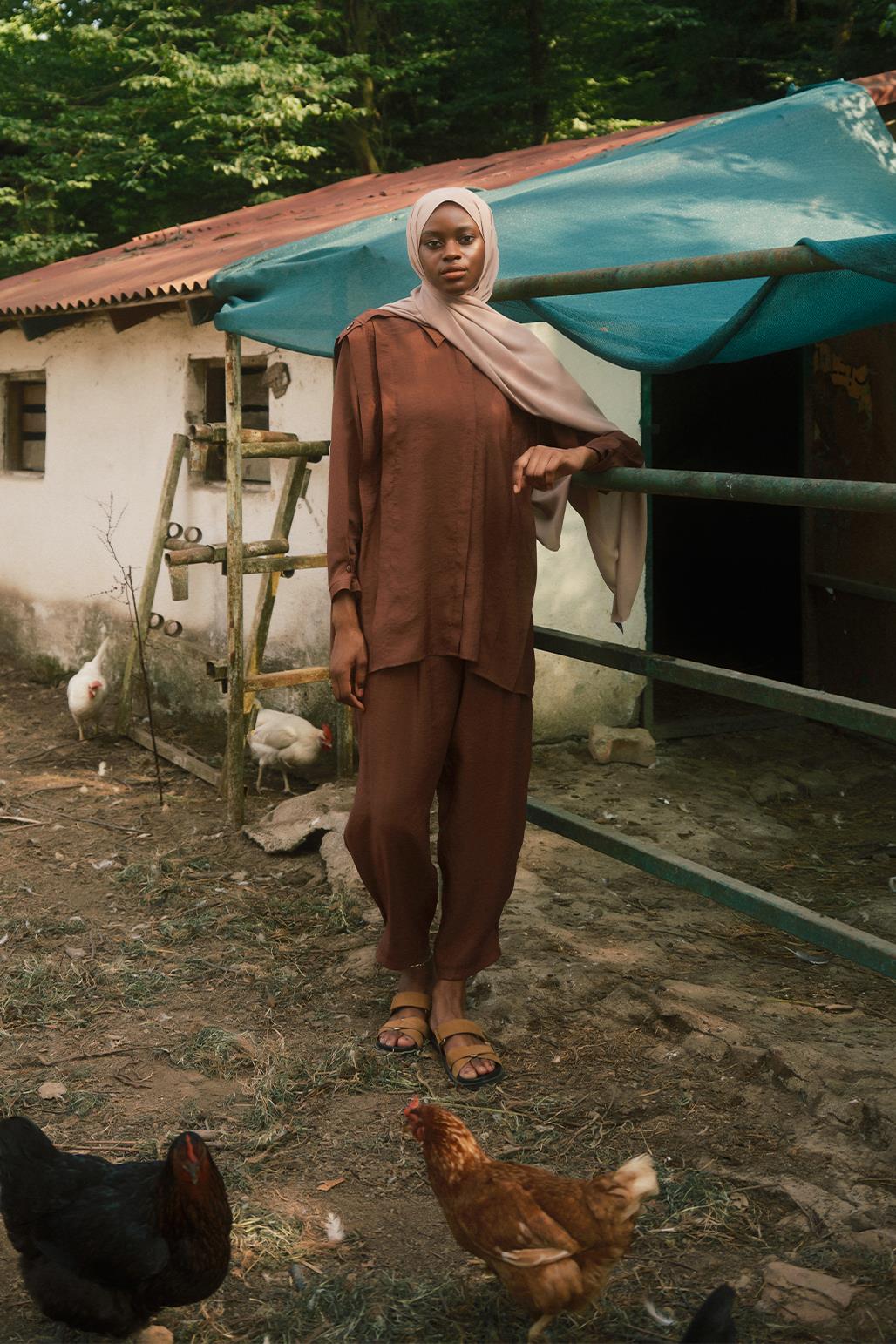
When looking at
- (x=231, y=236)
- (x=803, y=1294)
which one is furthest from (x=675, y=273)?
(x=231, y=236)

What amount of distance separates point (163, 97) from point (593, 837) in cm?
1209

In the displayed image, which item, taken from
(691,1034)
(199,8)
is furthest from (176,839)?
(199,8)

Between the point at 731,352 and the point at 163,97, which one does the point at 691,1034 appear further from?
the point at 163,97

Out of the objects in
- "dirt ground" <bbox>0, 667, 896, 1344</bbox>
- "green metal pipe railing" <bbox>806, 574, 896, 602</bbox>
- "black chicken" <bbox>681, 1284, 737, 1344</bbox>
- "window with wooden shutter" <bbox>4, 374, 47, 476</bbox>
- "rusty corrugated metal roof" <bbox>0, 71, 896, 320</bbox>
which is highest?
"rusty corrugated metal roof" <bbox>0, 71, 896, 320</bbox>

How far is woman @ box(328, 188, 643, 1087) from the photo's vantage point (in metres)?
3.23

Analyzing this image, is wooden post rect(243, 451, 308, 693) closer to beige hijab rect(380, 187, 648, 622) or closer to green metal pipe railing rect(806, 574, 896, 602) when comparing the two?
green metal pipe railing rect(806, 574, 896, 602)

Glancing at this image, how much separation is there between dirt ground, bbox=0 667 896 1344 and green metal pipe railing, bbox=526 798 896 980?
489 millimetres

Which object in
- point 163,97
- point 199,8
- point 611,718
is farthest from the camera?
point 199,8

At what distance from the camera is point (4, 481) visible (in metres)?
10.0

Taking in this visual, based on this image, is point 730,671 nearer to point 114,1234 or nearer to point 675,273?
point 675,273

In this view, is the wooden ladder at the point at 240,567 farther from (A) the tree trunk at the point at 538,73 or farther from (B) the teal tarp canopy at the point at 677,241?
(A) the tree trunk at the point at 538,73

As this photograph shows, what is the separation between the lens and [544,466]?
3168 mm

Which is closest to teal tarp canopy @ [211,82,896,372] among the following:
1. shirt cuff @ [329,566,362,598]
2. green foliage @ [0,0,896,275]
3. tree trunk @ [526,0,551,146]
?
shirt cuff @ [329,566,362,598]

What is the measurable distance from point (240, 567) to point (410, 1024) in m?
2.73
